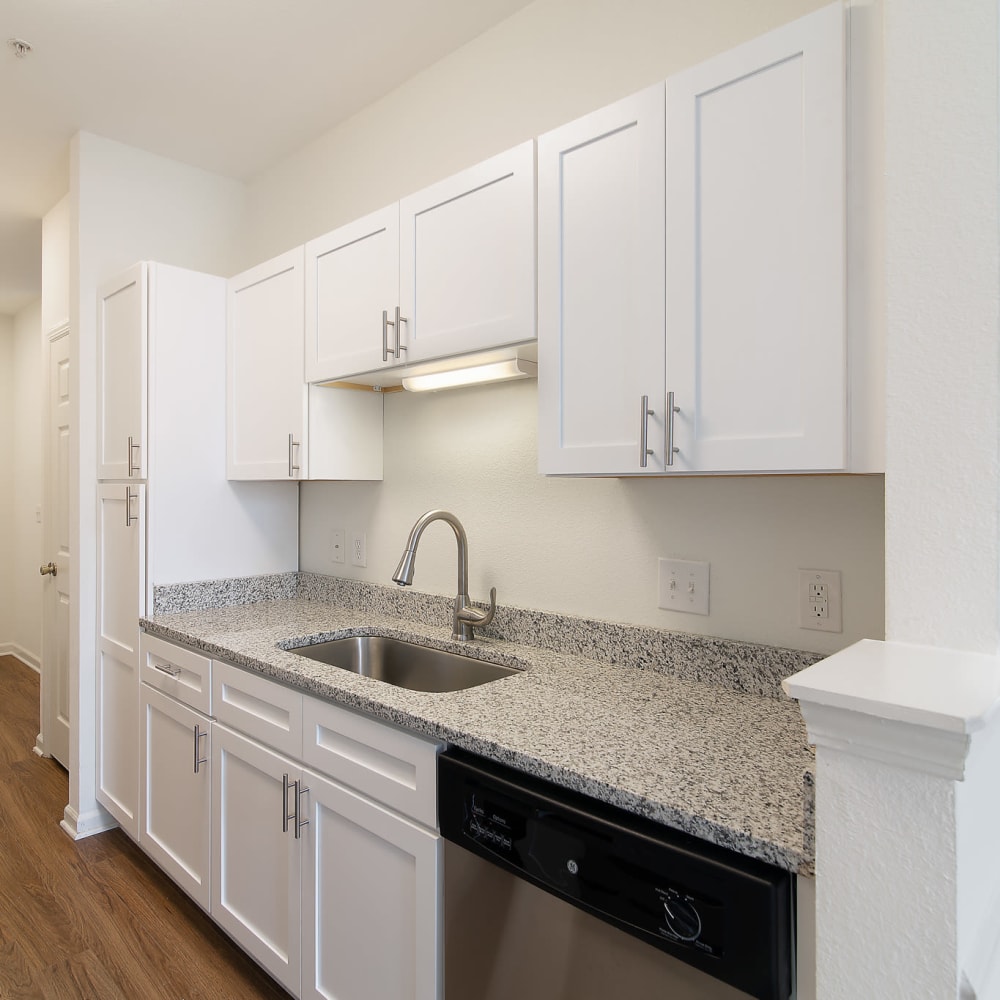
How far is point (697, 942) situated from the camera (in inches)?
34.6

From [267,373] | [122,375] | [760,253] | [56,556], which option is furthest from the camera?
[56,556]

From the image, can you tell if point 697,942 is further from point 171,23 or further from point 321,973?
point 171,23

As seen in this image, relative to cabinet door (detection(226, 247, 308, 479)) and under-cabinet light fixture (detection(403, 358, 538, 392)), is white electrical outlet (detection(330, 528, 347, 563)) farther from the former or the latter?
under-cabinet light fixture (detection(403, 358, 538, 392))

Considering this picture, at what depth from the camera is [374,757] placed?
1.42m

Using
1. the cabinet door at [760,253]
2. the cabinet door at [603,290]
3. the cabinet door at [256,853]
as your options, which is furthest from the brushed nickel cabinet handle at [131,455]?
the cabinet door at [760,253]

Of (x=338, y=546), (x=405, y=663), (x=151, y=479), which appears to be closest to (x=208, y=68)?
(x=151, y=479)

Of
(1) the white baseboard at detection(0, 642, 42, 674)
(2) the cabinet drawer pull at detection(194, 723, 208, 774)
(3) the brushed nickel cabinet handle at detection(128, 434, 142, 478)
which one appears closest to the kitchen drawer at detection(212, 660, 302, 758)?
(2) the cabinet drawer pull at detection(194, 723, 208, 774)

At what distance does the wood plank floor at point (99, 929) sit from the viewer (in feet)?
5.96

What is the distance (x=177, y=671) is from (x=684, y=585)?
156 centimetres

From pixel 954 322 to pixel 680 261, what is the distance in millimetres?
540

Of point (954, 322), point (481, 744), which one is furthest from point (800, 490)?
point (481, 744)

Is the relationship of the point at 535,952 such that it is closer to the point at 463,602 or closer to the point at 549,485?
the point at 463,602

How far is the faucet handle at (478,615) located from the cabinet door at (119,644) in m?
1.18

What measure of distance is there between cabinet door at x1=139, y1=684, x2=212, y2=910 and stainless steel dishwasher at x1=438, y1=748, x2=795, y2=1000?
3.48 ft
